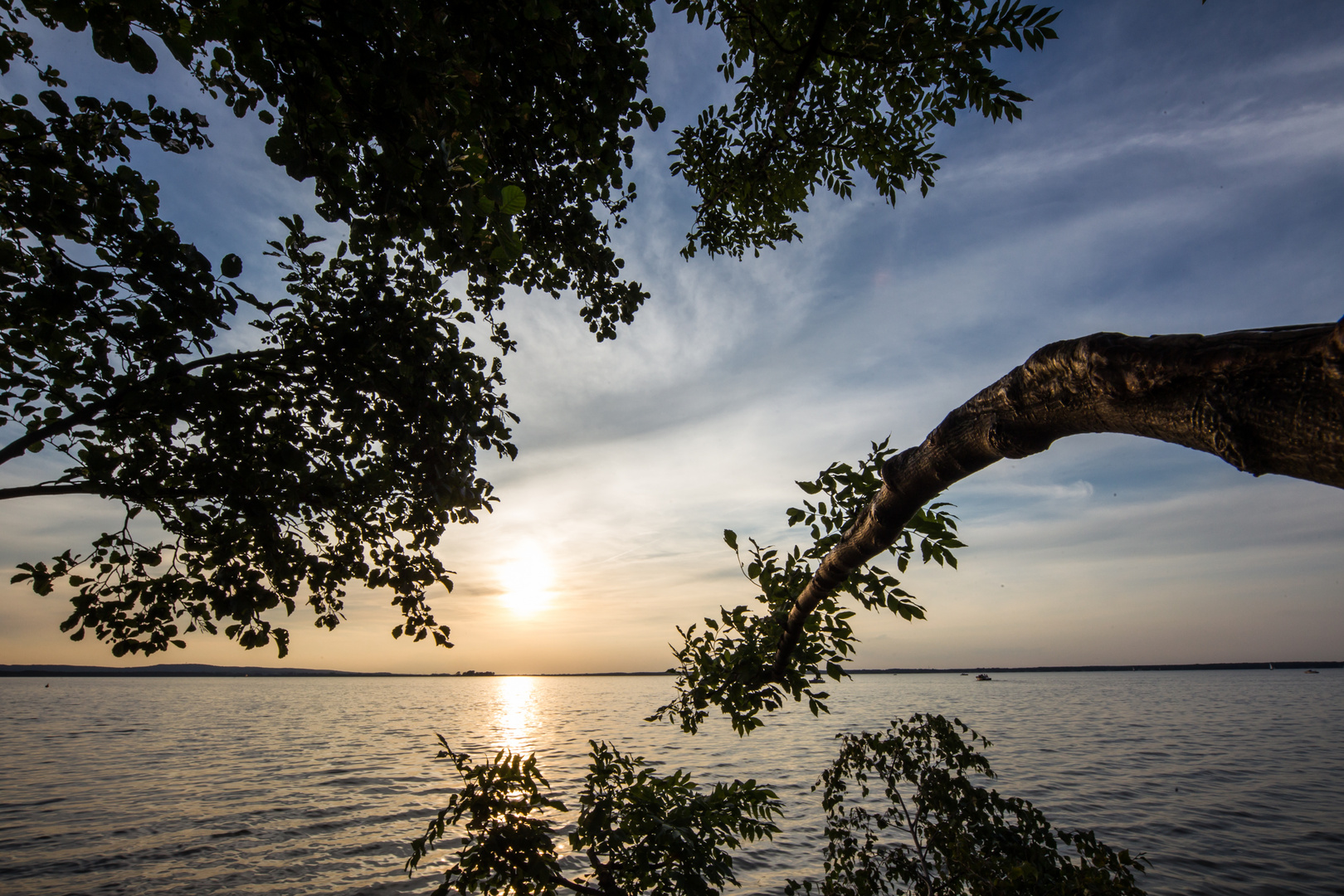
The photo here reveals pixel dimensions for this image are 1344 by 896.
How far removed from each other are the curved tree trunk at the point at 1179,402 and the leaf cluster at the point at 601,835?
3.57 metres

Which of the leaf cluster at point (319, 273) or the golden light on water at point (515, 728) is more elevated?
the leaf cluster at point (319, 273)

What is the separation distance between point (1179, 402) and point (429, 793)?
29.4m

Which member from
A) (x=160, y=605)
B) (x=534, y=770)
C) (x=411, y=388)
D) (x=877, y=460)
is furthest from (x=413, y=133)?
(x=534, y=770)

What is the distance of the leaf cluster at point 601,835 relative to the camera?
4.01 meters

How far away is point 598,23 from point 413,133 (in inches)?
60.1

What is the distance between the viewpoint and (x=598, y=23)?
322 cm

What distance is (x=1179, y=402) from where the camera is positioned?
125 centimetres

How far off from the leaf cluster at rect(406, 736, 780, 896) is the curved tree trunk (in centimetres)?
357

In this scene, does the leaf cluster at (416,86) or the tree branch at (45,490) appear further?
the tree branch at (45,490)

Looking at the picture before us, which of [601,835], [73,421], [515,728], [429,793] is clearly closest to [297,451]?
[73,421]

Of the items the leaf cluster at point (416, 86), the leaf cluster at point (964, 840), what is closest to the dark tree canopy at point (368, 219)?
the leaf cluster at point (416, 86)

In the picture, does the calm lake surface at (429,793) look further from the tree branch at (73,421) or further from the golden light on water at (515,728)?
the tree branch at (73,421)

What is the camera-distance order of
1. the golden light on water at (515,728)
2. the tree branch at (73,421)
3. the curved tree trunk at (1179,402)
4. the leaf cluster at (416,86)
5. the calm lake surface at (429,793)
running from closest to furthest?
the curved tree trunk at (1179,402) < the leaf cluster at (416,86) < the tree branch at (73,421) < the calm lake surface at (429,793) < the golden light on water at (515,728)

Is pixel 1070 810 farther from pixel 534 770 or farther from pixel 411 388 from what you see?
pixel 411 388
